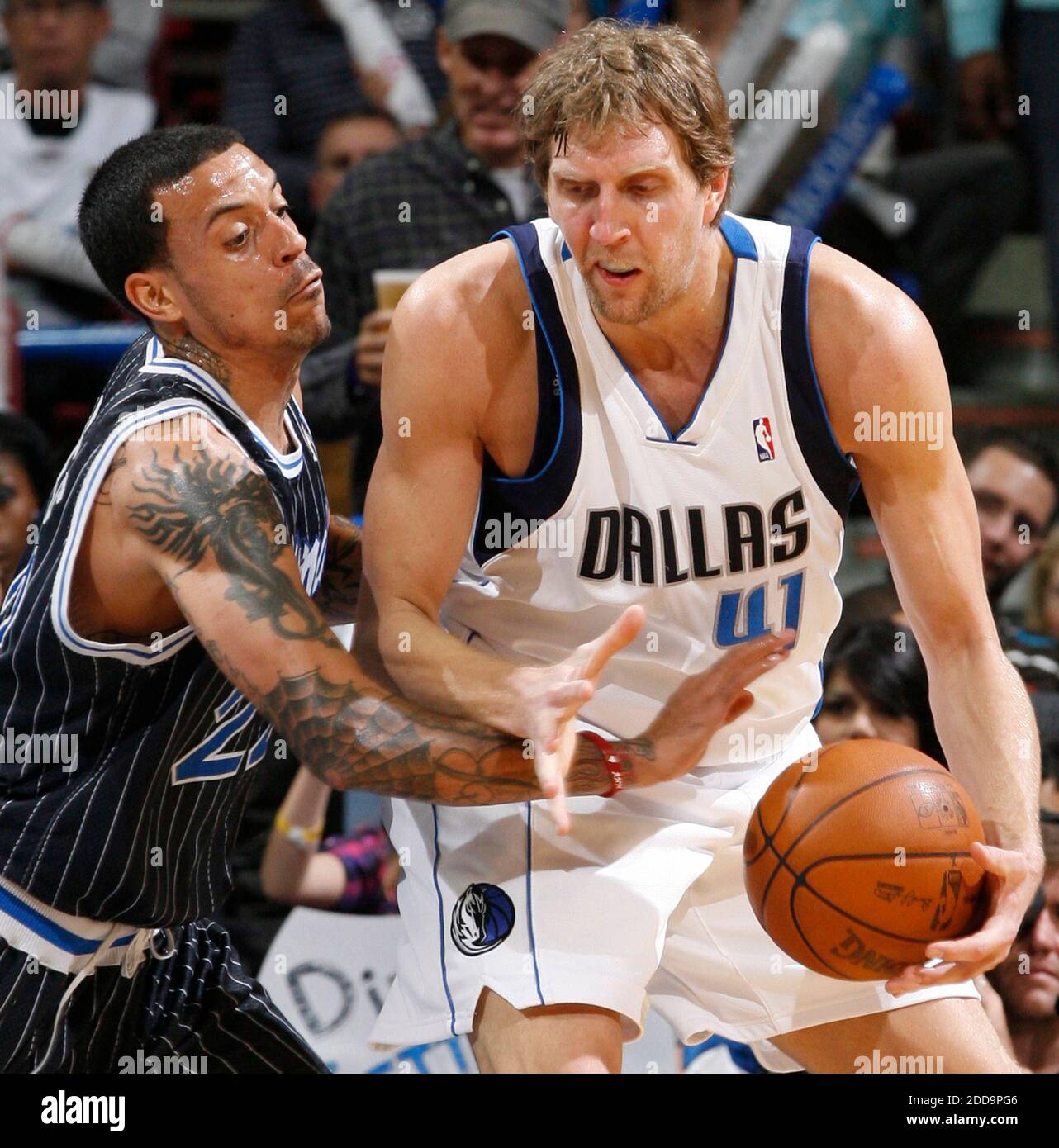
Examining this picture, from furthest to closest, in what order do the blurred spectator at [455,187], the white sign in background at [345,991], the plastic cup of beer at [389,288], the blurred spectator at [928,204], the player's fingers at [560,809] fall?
the blurred spectator at [928,204] < the blurred spectator at [455,187] < the plastic cup of beer at [389,288] < the white sign in background at [345,991] < the player's fingers at [560,809]

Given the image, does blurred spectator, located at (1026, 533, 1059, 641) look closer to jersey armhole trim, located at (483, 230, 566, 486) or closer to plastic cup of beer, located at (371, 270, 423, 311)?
plastic cup of beer, located at (371, 270, 423, 311)

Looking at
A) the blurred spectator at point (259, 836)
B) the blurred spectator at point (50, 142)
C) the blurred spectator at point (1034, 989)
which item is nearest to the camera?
the blurred spectator at point (1034, 989)

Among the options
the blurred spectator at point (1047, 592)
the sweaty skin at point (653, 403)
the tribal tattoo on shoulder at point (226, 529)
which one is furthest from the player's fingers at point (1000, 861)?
the blurred spectator at point (1047, 592)

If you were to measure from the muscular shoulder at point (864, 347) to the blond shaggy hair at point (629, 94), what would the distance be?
1.03 feet

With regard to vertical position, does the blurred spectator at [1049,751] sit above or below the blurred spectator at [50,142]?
below

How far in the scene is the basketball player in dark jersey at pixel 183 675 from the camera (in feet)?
9.11

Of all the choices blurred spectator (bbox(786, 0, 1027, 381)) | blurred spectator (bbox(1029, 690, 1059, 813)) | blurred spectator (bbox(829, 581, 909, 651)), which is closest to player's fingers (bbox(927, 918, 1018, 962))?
blurred spectator (bbox(1029, 690, 1059, 813))

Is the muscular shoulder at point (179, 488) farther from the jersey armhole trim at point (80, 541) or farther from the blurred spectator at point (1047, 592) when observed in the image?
the blurred spectator at point (1047, 592)

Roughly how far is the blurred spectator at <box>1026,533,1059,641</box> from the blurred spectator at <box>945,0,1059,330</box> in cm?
133

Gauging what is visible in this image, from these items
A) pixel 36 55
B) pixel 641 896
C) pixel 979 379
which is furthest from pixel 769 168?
pixel 641 896

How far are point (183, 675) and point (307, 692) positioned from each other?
13.6 inches

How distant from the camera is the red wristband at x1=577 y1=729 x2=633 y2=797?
2.87 metres

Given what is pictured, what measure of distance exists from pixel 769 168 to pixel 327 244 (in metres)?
1.75

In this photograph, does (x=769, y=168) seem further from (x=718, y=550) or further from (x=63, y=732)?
(x=63, y=732)
